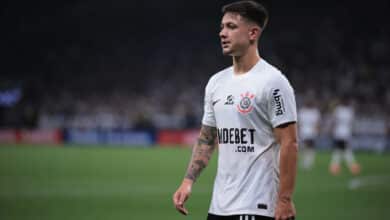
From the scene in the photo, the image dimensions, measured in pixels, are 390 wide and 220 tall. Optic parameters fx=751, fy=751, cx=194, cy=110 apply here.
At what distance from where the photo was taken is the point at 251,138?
17.0ft

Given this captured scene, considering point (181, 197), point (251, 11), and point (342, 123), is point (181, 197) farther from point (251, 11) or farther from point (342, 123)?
point (342, 123)

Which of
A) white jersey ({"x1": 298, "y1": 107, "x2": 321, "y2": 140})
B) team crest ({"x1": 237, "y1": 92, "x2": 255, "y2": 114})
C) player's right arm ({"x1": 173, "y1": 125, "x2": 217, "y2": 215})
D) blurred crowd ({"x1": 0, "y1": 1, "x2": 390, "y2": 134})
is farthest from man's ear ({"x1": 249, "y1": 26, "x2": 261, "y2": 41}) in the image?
blurred crowd ({"x1": 0, "y1": 1, "x2": 390, "y2": 134})

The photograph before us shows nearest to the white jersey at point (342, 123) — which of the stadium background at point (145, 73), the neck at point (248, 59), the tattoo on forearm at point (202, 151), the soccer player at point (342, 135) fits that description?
the soccer player at point (342, 135)

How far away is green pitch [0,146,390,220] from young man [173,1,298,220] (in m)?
7.71

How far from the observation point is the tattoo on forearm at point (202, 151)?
224 inches

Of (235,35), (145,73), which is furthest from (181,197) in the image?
(145,73)

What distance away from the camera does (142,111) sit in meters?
41.2

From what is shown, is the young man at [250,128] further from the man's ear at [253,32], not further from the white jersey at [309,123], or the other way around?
the white jersey at [309,123]

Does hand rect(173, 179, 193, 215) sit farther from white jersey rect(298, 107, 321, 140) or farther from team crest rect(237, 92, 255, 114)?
white jersey rect(298, 107, 321, 140)

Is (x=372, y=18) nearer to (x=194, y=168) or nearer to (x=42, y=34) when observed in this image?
(x=42, y=34)

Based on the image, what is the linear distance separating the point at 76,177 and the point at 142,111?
20.5 m

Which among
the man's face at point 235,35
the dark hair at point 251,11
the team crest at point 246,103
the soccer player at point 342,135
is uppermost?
the dark hair at point 251,11

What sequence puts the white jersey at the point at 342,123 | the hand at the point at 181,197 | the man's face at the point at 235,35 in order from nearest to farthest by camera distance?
the man's face at the point at 235,35, the hand at the point at 181,197, the white jersey at the point at 342,123

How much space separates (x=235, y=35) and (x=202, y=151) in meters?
1.01
